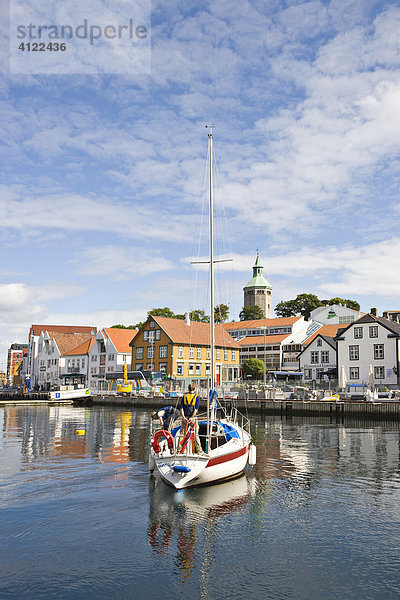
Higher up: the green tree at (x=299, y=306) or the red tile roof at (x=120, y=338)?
the green tree at (x=299, y=306)

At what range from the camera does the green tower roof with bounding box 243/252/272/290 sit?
173 metres

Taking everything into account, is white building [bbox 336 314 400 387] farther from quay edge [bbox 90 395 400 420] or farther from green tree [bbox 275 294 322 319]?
green tree [bbox 275 294 322 319]

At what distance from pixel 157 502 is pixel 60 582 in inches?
233

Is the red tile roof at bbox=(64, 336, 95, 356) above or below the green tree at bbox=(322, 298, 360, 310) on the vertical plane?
below

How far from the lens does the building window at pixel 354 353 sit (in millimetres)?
68194

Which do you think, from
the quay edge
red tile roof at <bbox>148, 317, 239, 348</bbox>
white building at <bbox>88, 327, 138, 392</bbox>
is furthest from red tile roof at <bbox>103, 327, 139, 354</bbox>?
the quay edge

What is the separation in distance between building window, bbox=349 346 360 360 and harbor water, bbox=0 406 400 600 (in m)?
45.2

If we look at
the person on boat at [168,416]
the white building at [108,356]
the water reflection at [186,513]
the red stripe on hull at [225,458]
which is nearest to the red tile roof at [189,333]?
the white building at [108,356]

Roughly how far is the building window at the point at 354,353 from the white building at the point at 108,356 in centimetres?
4003

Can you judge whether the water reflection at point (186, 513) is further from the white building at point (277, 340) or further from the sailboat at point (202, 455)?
the white building at point (277, 340)

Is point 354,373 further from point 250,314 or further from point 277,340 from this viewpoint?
point 250,314

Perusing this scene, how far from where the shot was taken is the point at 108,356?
309ft

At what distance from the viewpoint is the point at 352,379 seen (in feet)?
226

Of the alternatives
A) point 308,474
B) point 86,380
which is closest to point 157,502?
point 308,474
